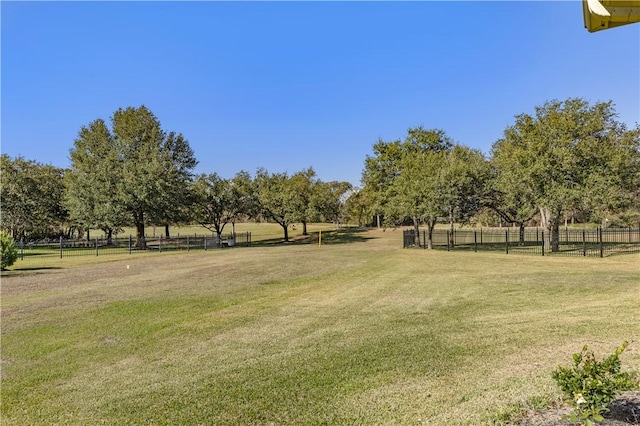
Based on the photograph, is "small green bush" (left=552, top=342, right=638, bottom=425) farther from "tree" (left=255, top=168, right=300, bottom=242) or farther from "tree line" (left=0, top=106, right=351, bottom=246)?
"tree" (left=255, top=168, right=300, bottom=242)

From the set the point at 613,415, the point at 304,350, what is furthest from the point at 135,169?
the point at 613,415

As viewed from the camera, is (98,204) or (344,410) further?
(98,204)

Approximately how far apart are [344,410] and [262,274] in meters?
10.6

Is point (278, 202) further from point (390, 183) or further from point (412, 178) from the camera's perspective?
point (412, 178)

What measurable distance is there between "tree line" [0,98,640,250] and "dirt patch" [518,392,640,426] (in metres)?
19.3

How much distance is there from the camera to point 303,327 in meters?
6.56

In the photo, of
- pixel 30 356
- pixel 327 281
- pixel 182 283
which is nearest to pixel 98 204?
pixel 182 283

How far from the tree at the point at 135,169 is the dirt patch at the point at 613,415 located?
103 feet

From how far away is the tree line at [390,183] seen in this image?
20.1 meters

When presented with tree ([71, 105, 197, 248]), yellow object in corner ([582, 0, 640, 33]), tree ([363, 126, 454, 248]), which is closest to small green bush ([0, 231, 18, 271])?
tree ([71, 105, 197, 248])

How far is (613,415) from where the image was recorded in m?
2.77

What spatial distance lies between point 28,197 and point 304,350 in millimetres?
44070

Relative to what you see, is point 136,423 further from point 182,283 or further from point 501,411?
point 182,283

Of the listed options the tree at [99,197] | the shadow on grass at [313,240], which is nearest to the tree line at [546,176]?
the shadow on grass at [313,240]
